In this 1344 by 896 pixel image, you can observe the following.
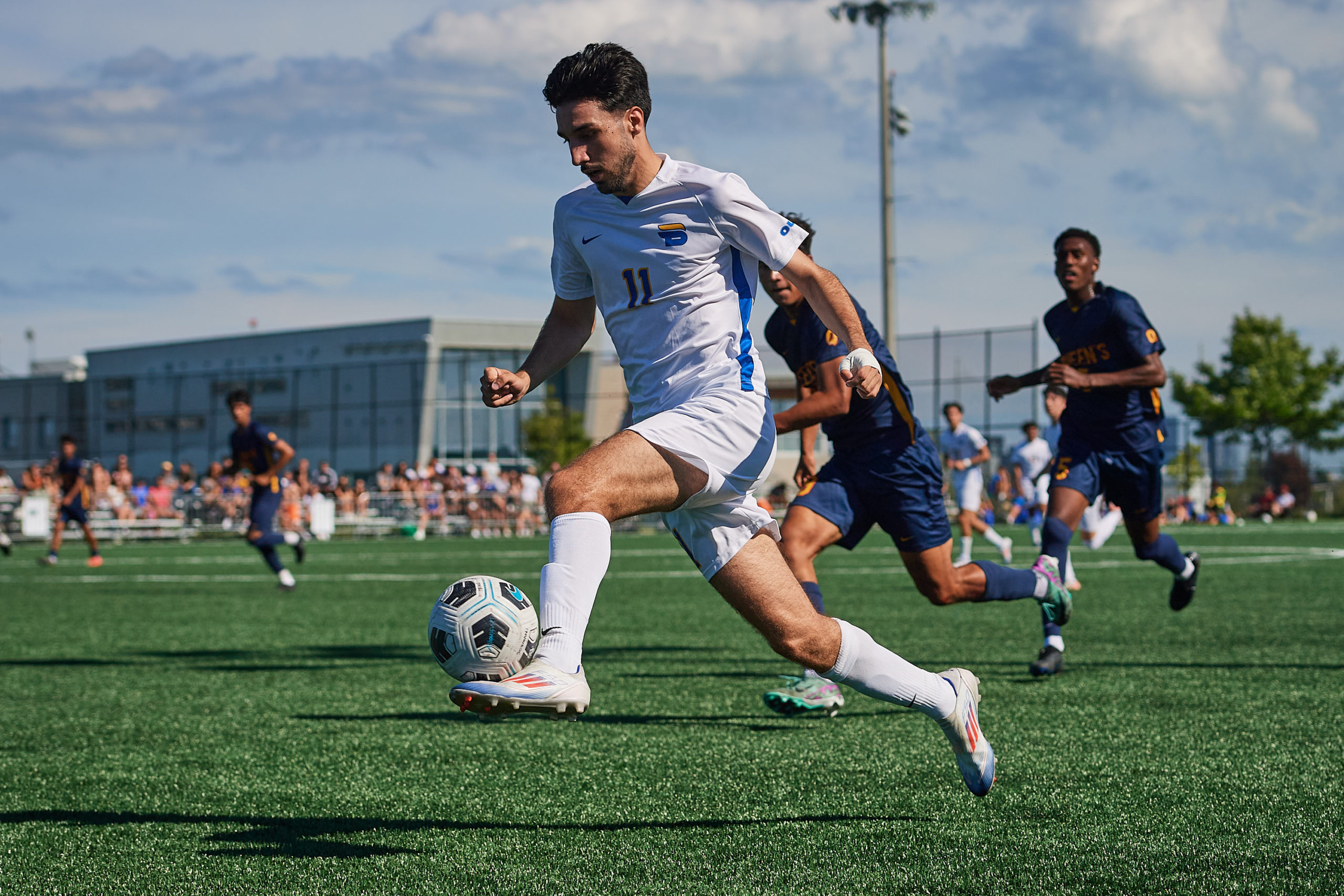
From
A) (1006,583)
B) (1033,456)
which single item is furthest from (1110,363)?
(1033,456)

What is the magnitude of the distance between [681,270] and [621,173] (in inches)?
12.8

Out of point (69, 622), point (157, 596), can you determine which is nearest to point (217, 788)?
point (69, 622)

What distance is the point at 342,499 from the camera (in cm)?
3603

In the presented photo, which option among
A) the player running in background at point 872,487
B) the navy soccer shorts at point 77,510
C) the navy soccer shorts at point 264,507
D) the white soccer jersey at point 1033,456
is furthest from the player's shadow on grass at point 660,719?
the navy soccer shorts at point 77,510

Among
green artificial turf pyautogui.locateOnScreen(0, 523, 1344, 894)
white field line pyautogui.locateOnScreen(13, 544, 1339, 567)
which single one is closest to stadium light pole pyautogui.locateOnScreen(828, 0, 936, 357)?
white field line pyautogui.locateOnScreen(13, 544, 1339, 567)

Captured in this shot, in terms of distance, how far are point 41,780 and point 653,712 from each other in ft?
8.81

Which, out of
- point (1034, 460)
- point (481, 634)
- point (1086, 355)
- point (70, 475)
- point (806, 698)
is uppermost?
point (1086, 355)

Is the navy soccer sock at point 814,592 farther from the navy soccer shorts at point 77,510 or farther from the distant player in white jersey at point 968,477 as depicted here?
the navy soccer shorts at point 77,510

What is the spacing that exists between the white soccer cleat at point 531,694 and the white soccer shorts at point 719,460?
2.42 ft

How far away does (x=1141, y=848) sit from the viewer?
3.75 meters

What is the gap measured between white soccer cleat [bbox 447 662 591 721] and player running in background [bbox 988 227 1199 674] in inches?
196

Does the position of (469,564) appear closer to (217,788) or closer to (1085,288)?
(1085,288)

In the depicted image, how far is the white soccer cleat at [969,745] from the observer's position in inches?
161

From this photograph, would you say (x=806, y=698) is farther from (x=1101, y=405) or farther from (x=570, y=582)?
(x=1101, y=405)
